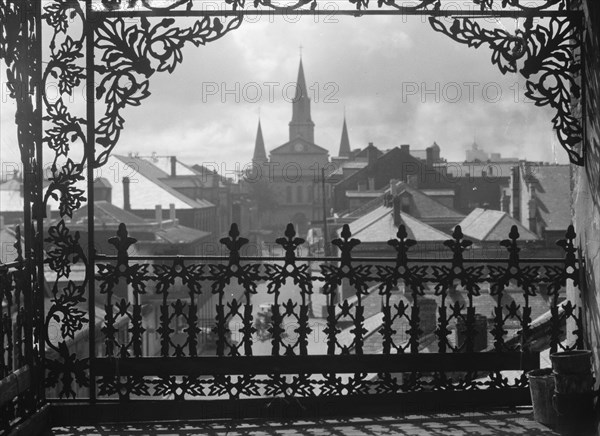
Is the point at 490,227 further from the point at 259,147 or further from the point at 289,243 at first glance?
the point at 259,147

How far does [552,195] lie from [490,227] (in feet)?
33.2

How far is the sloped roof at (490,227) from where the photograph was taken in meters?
37.0

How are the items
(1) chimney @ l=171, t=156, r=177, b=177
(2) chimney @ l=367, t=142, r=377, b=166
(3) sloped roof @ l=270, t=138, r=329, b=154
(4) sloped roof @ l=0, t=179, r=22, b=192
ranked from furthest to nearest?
(3) sloped roof @ l=270, t=138, r=329, b=154
(1) chimney @ l=171, t=156, r=177, b=177
(2) chimney @ l=367, t=142, r=377, b=166
(4) sloped roof @ l=0, t=179, r=22, b=192

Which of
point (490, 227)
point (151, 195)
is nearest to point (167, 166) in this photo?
point (151, 195)

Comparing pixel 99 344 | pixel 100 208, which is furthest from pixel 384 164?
pixel 99 344

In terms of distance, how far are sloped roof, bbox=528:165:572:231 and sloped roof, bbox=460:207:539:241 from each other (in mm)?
2922

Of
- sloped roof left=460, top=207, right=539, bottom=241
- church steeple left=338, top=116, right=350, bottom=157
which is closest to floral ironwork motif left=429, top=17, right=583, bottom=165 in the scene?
sloped roof left=460, top=207, right=539, bottom=241

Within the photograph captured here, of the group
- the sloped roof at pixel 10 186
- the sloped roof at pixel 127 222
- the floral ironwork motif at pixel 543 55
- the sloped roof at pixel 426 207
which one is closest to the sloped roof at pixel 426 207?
the sloped roof at pixel 426 207

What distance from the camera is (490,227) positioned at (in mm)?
38062

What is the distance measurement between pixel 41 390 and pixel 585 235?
14.9ft

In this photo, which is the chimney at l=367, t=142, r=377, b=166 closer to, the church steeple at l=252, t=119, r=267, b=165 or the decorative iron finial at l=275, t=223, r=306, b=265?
the decorative iron finial at l=275, t=223, r=306, b=265

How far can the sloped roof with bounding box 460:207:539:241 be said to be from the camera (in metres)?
37.0

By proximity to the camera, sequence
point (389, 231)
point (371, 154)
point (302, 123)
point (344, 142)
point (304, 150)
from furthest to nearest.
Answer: point (302, 123), point (344, 142), point (304, 150), point (371, 154), point (389, 231)

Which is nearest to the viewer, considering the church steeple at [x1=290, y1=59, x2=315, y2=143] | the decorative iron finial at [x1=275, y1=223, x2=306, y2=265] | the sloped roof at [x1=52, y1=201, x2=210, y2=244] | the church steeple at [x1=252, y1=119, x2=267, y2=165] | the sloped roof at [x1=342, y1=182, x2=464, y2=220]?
the decorative iron finial at [x1=275, y1=223, x2=306, y2=265]
